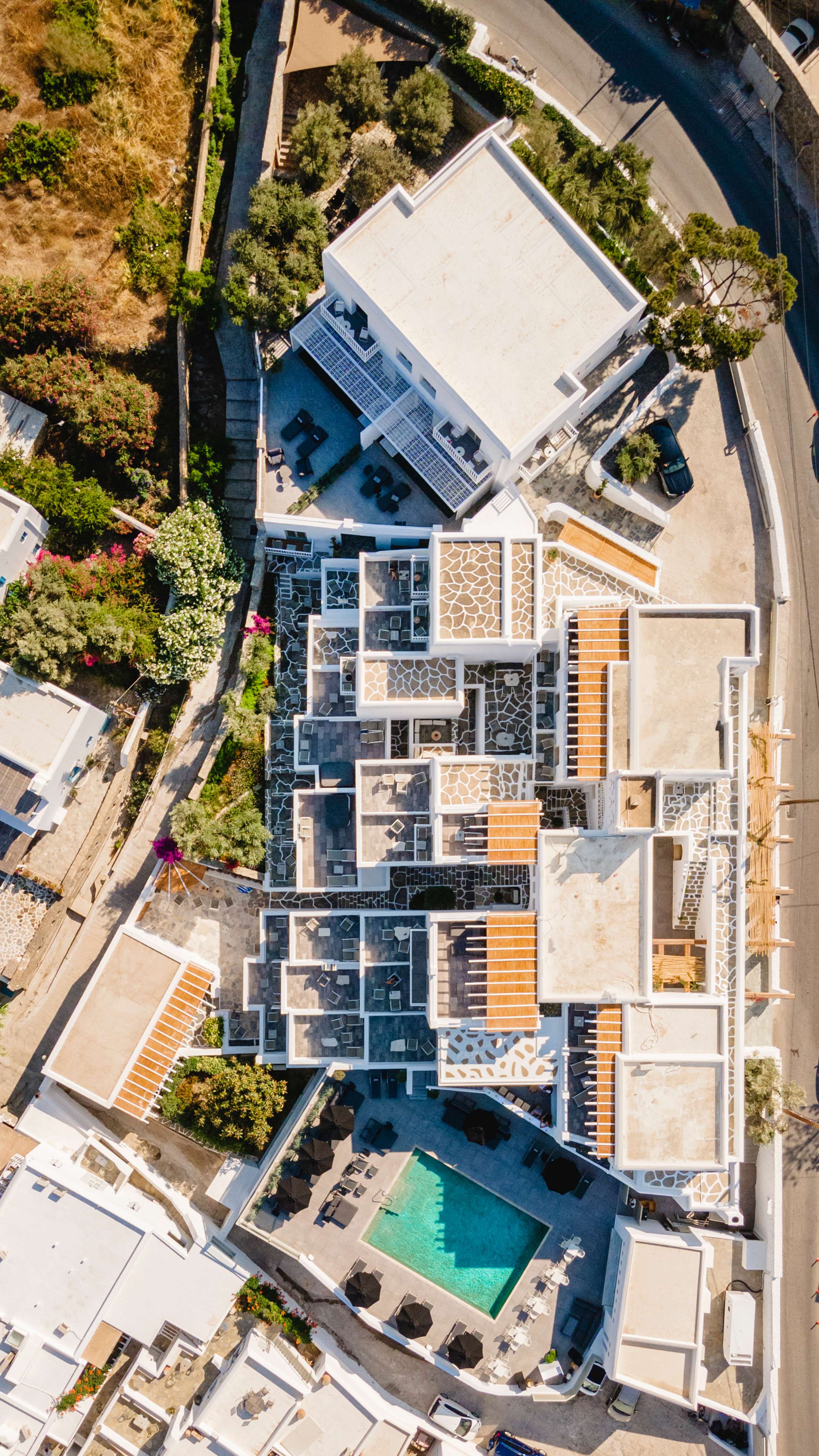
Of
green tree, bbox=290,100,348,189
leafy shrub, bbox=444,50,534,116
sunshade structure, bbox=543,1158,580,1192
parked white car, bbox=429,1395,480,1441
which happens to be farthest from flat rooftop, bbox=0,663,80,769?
parked white car, bbox=429,1395,480,1441

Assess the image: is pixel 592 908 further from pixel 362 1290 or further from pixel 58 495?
pixel 58 495

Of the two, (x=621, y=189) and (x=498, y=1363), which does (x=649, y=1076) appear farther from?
(x=621, y=189)

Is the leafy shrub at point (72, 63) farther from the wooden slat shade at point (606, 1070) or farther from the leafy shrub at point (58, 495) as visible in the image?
the wooden slat shade at point (606, 1070)

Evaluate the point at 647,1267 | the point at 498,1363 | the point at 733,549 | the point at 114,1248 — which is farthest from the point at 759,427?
the point at 114,1248

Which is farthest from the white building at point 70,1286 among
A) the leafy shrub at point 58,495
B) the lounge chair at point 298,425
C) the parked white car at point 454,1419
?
the lounge chair at point 298,425

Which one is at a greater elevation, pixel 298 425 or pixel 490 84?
pixel 490 84

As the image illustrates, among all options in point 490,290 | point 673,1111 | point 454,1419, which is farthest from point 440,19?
point 454,1419
